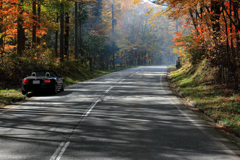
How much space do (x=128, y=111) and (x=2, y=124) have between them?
14.9 ft

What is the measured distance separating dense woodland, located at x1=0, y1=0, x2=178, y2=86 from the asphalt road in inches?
410

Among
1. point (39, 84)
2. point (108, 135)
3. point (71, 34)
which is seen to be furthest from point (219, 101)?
point (71, 34)

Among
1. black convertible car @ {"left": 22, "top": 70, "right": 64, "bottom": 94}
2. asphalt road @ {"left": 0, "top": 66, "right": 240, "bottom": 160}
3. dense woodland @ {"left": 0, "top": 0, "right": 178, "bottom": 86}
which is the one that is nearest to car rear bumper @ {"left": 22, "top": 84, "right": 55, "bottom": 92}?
black convertible car @ {"left": 22, "top": 70, "right": 64, "bottom": 94}

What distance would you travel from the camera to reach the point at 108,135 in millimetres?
6777

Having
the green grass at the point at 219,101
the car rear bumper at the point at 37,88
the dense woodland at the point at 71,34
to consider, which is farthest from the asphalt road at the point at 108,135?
the dense woodland at the point at 71,34

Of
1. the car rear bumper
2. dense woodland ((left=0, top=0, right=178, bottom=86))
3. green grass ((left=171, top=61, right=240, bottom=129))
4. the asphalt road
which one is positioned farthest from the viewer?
dense woodland ((left=0, top=0, right=178, bottom=86))

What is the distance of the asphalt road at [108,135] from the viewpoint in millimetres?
5379

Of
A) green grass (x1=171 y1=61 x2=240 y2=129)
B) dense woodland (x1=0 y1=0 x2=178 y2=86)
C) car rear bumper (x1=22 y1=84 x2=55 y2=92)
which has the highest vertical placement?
dense woodland (x1=0 y1=0 x2=178 y2=86)

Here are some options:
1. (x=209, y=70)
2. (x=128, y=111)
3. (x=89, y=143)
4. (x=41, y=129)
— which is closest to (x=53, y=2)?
(x=209, y=70)

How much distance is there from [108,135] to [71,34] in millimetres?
42826

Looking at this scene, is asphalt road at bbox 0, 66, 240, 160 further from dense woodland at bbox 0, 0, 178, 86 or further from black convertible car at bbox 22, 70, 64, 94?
dense woodland at bbox 0, 0, 178, 86

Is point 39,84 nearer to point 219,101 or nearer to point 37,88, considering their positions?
point 37,88

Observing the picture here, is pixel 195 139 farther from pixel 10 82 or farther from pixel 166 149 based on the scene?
pixel 10 82

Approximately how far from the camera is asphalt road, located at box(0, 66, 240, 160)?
17.6ft
